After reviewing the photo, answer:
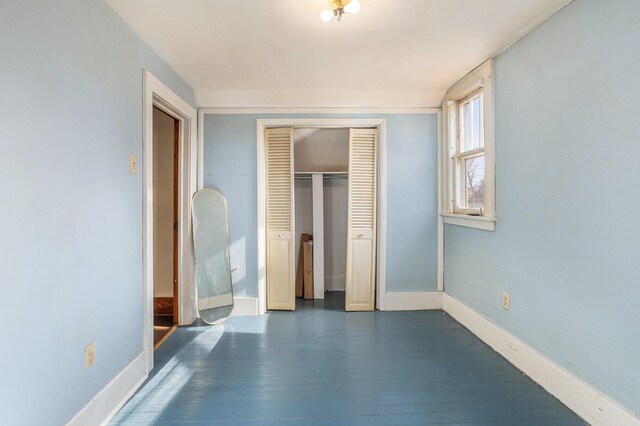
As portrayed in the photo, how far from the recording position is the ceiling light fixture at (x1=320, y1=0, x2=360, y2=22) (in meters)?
1.70

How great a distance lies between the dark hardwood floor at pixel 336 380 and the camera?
1721 mm

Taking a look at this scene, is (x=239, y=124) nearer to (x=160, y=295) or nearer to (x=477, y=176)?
(x=160, y=295)

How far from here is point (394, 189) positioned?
3381mm

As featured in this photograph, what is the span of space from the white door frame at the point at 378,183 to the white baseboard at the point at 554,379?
3.18 ft

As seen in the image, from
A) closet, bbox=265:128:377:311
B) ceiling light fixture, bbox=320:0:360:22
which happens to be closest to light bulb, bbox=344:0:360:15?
ceiling light fixture, bbox=320:0:360:22

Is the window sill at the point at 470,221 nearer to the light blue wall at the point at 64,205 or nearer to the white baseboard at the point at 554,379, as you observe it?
the white baseboard at the point at 554,379

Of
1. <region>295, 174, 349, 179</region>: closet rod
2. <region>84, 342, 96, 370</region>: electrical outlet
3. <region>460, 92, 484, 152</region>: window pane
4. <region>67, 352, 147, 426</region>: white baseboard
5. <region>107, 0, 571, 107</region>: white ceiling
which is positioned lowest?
<region>67, 352, 147, 426</region>: white baseboard

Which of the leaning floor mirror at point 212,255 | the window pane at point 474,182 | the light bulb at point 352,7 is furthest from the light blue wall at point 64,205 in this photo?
the window pane at point 474,182

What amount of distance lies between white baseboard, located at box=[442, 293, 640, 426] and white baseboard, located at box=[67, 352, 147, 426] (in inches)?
99.3

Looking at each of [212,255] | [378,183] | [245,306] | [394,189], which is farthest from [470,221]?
[212,255]

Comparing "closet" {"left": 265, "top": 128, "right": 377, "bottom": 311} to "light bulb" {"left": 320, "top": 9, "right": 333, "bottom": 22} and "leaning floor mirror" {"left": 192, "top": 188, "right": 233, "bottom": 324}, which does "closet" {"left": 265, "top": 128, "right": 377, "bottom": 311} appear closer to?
"leaning floor mirror" {"left": 192, "top": 188, "right": 233, "bottom": 324}

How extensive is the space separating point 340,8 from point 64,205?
1709 mm

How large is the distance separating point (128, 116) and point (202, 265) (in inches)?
62.7

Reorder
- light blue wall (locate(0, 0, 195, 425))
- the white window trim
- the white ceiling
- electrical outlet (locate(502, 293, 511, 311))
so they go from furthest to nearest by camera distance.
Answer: the white window trim, electrical outlet (locate(502, 293, 511, 311)), the white ceiling, light blue wall (locate(0, 0, 195, 425))
